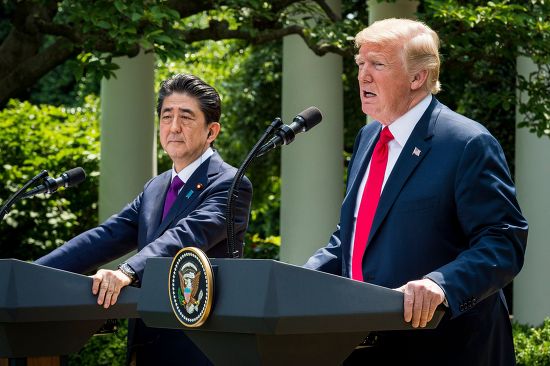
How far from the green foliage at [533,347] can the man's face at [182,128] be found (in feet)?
15.3

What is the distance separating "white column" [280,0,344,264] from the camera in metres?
11.2

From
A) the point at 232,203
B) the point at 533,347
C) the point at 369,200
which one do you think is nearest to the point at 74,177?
the point at 232,203

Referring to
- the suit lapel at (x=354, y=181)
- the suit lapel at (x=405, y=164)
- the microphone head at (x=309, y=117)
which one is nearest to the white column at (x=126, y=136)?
the suit lapel at (x=354, y=181)

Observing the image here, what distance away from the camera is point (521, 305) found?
432 inches

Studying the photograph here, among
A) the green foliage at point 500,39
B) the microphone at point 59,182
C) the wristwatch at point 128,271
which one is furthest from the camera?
the green foliage at point 500,39

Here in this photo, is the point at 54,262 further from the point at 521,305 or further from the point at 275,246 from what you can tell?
the point at 275,246

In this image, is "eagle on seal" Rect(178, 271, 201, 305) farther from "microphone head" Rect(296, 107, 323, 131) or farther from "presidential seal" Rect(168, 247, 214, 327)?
"microphone head" Rect(296, 107, 323, 131)

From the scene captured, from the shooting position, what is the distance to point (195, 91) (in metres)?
4.88

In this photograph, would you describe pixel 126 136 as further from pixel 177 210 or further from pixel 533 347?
pixel 177 210

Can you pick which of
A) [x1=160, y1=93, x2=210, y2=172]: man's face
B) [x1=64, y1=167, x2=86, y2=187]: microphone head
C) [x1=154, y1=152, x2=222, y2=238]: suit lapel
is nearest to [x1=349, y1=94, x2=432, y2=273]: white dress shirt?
[x1=154, y1=152, x2=222, y2=238]: suit lapel

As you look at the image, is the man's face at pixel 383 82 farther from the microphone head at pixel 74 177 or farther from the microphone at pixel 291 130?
the microphone head at pixel 74 177

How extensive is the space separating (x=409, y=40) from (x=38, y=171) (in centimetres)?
1056

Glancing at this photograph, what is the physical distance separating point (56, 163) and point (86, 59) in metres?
5.88

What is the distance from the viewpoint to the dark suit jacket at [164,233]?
177 inches
